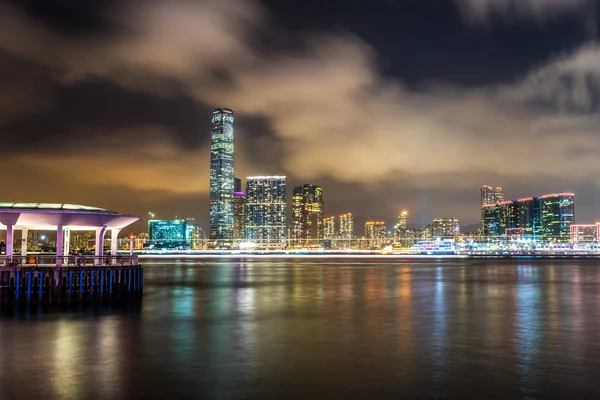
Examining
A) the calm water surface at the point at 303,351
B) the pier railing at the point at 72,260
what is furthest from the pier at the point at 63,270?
the calm water surface at the point at 303,351

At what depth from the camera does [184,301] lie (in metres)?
47.6

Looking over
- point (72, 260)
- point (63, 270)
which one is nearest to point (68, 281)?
point (63, 270)

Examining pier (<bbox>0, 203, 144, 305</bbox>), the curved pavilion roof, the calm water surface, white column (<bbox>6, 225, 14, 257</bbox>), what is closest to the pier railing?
pier (<bbox>0, 203, 144, 305</bbox>)

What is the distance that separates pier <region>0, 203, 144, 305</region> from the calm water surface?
372 cm

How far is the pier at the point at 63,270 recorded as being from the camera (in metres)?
40.7

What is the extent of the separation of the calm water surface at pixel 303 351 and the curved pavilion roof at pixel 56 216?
25.9 feet

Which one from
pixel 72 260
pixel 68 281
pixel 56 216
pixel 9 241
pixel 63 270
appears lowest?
pixel 68 281

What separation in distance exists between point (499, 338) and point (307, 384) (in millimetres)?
13303

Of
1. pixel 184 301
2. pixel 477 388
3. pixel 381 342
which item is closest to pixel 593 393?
pixel 477 388

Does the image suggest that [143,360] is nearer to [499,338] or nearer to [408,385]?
[408,385]

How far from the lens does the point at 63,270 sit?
41969 millimetres

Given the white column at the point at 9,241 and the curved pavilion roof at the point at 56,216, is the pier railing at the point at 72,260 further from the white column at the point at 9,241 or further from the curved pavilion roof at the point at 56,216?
the curved pavilion roof at the point at 56,216

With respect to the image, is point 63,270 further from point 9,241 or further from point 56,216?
point 9,241

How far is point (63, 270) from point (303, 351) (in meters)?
24.7
